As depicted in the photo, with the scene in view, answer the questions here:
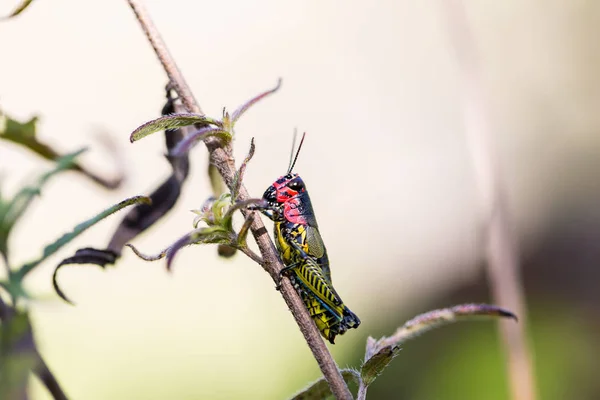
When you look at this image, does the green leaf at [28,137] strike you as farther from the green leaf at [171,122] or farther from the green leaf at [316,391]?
the green leaf at [316,391]

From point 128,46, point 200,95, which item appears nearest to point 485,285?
point 200,95

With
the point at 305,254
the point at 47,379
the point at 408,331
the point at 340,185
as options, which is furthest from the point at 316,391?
the point at 340,185

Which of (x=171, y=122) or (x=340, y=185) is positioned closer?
(x=171, y=122)

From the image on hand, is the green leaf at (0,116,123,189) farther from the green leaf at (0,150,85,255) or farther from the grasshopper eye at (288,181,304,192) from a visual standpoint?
the grasshopper eye at (288,181,304,192)

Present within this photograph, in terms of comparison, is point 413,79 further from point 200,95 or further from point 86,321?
point 86,321

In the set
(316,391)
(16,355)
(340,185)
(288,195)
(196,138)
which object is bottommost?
(340,185)

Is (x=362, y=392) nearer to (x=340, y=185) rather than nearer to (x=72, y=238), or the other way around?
(x=72, y=238)

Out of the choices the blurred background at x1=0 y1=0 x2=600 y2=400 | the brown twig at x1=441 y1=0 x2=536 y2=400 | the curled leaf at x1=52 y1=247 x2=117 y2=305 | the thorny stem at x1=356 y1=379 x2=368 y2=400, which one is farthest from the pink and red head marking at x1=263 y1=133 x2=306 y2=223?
the blurred background at x1=0 y1=0 x2=600 y2=400
